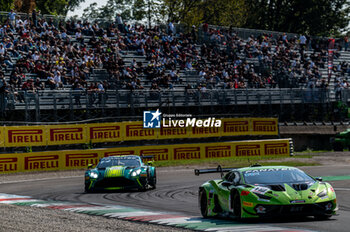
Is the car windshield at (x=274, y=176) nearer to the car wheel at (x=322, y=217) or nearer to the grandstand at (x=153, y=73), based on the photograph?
the car wheel at (x=322, y=217)

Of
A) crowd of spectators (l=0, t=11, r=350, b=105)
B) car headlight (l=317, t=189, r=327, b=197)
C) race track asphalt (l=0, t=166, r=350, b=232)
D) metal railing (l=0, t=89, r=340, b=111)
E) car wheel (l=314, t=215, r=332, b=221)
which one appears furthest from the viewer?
crowd of spectators (l=0, t=11, r=350, b=105)

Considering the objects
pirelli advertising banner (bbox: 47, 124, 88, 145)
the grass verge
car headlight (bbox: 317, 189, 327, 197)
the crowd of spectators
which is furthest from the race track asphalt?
the crowd of spectators

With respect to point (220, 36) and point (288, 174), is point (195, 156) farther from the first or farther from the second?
point (288, 174)

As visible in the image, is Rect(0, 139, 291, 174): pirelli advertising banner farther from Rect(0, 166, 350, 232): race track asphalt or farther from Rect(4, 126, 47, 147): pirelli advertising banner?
Rect(0, 166, 350, 232): race track asphalt

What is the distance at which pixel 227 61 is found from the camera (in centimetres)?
4281

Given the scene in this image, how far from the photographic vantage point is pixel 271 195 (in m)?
10.7

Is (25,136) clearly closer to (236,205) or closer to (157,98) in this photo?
(157,98)

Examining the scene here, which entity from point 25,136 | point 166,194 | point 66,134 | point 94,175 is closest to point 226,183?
point 166,194

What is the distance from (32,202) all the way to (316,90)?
27.9 m

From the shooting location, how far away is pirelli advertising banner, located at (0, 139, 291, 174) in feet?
91.3

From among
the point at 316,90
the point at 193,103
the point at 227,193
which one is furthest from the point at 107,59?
the point at 227,193

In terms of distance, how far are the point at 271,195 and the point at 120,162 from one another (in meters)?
9.34

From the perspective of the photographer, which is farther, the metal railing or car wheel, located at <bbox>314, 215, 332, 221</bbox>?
the metal railing

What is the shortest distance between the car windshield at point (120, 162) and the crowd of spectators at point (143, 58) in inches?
390
